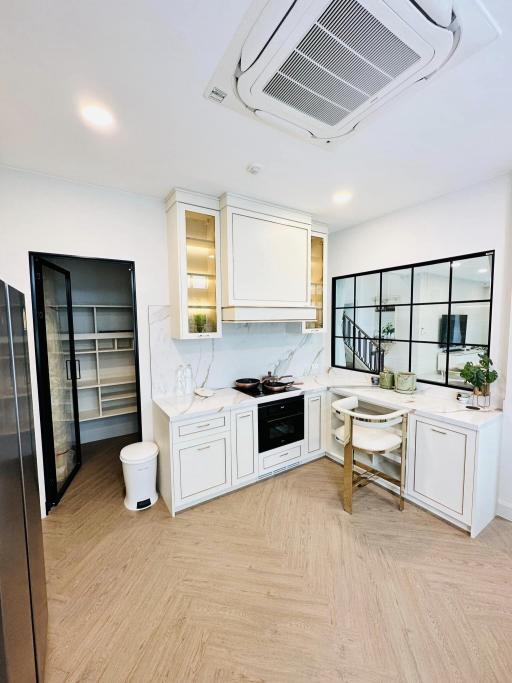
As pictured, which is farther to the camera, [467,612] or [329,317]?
[329,317]

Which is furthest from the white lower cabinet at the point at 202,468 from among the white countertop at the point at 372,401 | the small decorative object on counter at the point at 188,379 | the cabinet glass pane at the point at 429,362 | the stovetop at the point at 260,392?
the cabinet glass pane at the point at 429,362

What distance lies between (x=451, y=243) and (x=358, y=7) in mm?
2253

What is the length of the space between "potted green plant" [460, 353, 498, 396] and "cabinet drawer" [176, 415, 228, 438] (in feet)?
6.99

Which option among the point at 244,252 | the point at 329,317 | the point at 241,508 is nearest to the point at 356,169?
the point at 244,252

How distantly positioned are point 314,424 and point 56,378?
105 inches

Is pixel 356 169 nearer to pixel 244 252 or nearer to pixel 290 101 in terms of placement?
pixel 290 101

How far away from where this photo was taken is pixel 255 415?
274cm

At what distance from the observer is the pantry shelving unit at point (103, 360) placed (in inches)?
142

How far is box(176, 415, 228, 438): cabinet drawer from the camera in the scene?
7.73 feet

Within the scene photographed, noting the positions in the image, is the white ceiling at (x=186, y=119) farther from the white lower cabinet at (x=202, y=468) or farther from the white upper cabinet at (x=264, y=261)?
the white lower cabinet at (x=202, y=468)

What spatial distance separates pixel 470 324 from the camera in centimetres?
274

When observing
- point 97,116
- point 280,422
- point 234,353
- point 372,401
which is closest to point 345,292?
point 372,401

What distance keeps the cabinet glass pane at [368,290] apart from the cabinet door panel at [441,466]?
1.69 metres

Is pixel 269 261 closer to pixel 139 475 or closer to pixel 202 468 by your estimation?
pixel 202 468
